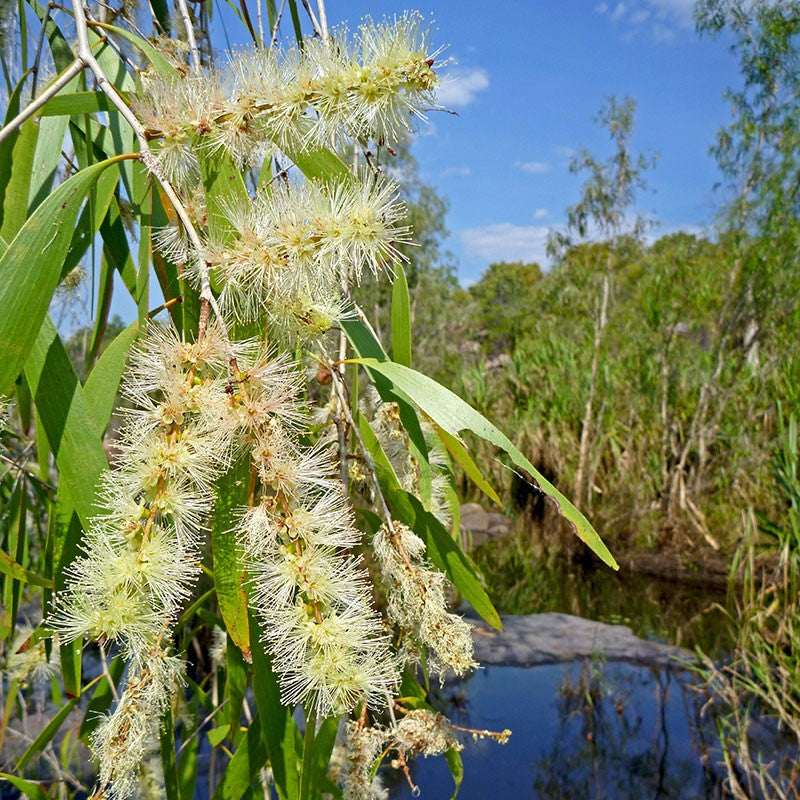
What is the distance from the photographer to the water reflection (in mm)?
3350

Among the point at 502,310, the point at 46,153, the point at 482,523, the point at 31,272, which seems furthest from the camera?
the point at 502,310

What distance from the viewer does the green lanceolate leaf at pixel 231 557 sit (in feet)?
2.00

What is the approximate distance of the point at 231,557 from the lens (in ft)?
2.04

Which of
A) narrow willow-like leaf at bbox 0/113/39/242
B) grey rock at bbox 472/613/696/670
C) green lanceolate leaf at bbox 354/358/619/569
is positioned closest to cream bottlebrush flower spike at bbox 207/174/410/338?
green lanceolate leaf at bbox 354/358/619/569

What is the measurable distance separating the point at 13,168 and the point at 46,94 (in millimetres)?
298

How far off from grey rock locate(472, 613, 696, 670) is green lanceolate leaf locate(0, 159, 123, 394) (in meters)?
4.01

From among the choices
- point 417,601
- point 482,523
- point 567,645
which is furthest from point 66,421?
point 482,523

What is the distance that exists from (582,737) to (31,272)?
3.96 meters

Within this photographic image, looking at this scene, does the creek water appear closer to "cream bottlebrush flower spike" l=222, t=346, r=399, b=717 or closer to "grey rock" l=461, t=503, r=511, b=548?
"grey rock" l=461, t=503, r=511, b=548

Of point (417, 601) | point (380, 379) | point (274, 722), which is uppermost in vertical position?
point (380, 379)

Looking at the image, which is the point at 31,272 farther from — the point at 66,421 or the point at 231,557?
the point at 231,557

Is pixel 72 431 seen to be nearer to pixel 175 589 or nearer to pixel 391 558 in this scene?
pixel 175 589

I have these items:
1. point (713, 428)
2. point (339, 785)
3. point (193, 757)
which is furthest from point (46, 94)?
point (713, 428)

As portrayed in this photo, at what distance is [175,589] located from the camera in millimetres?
530
